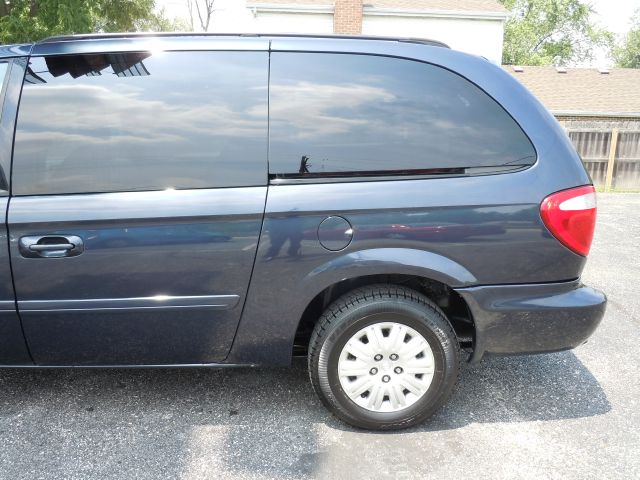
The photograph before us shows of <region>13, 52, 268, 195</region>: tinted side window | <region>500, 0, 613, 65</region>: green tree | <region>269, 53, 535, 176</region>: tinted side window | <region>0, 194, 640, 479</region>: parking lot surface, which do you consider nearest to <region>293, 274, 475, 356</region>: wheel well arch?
<region>0, 194, 640, 479</region>: parking lot surface

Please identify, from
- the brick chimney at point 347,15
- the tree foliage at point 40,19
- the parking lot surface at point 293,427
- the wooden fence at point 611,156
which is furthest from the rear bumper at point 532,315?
the brick chimney at point 347,15

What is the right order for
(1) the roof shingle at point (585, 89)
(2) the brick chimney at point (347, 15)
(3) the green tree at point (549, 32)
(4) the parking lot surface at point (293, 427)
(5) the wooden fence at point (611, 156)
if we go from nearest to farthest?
(4) the parking lot surface at point (293, 427)
(5) the wooden fence at point (611, 156)
(2) the brick chimney at point (347, 15)
(1) the roof shingle at point (585, 89)
(3) the green tree at point (549, 32)

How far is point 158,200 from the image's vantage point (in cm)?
235

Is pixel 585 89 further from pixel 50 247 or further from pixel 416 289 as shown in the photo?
pixel 50 247

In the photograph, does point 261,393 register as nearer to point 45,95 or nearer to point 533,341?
point 533,341

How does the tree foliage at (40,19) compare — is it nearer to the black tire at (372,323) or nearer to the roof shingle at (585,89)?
the black tire at (372,323)

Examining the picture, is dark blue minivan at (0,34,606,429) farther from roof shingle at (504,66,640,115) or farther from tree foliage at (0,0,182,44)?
roof shingle at (504,66,640,115)

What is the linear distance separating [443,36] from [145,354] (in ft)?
59.2

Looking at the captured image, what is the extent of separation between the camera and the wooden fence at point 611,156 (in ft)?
47.9

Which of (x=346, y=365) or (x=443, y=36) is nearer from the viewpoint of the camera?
(x=346, y=365)

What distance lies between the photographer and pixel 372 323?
2.48 meters

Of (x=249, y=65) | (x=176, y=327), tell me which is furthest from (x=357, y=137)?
(x=176, y=327)

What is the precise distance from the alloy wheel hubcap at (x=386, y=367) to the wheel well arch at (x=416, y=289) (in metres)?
0.22

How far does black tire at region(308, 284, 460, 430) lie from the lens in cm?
245
